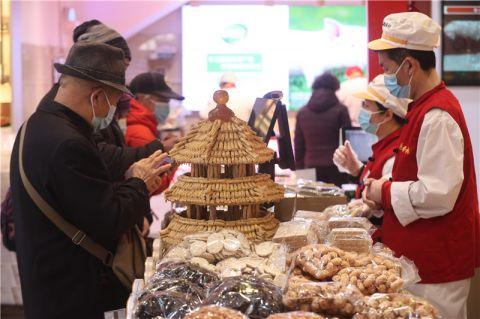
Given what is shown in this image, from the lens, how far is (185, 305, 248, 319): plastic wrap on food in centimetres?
172

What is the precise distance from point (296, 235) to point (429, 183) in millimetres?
652

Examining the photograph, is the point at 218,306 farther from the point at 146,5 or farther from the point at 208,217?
the point at 146,5

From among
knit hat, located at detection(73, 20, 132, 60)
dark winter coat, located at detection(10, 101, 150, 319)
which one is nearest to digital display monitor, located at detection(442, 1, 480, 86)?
knit hat, located at detection(73, 20, 132, 60)

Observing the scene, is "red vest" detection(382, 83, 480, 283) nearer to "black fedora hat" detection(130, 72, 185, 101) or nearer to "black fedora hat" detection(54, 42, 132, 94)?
"black fedora hat" detection(54, 42, 132, 94)

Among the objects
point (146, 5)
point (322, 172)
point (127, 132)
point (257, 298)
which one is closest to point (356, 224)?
point (257, 298)

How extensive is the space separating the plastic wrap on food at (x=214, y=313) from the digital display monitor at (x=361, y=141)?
4.43 meters

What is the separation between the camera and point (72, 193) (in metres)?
2.62

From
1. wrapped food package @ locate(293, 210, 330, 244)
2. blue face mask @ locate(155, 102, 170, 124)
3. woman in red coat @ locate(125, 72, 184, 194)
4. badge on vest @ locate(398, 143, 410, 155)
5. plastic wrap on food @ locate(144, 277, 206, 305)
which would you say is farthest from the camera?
blue face mask @ locate(155, 102, 170, 124)

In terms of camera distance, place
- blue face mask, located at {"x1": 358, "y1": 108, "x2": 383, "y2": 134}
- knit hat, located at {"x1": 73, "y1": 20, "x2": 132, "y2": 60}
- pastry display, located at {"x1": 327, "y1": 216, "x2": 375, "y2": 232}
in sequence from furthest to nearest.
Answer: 1. blue face mask, located at {"x1": 358, "y1": 108, "x2": 383, "y2": 134}
2. knit hat, located at {"x1": 73, "y1": 20, "x2": 132, "y2": 60}
3. pastry display, located at {"x1": 327, "y1": 216, "x2": 375, "y2": 232}

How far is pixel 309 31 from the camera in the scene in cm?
1206

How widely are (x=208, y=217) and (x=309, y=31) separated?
9675 mm

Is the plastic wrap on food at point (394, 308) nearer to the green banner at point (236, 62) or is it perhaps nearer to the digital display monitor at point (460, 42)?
the digital display monitor at point (460, 42)

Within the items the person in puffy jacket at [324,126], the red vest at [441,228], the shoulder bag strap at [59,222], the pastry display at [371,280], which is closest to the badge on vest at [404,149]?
the red vest at [441,228]

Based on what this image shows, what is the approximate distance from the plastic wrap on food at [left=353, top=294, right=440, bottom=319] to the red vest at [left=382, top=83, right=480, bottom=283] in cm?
111
